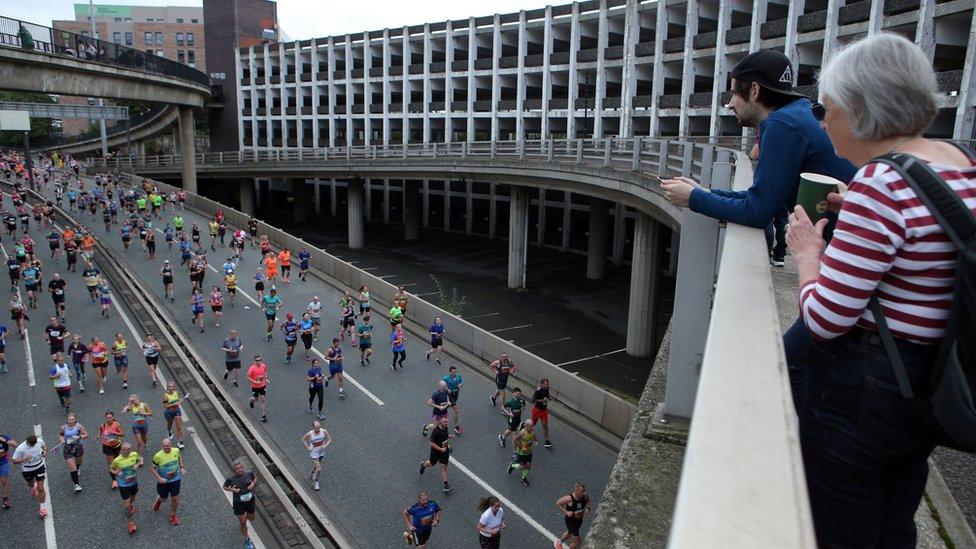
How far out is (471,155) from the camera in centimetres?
3741

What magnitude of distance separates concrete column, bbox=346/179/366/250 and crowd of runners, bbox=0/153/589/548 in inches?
498

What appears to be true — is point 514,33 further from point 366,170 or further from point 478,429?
point 478,429

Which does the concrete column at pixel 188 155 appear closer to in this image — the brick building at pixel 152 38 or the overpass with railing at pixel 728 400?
the overpass with railing at pixel 728 400

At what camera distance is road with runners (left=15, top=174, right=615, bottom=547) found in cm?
1291

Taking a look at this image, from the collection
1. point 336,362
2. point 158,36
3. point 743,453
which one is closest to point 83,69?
point 336,362

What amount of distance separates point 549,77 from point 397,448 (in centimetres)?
3585

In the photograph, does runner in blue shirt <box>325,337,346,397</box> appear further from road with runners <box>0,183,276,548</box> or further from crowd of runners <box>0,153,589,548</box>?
road with runners <box>0,183,276,548</box>

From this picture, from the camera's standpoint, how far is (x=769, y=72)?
338 centimetres

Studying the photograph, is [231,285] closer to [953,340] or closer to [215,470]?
[215,470]

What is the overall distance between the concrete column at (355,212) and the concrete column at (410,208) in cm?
352

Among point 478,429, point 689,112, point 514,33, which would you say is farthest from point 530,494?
point 514,33

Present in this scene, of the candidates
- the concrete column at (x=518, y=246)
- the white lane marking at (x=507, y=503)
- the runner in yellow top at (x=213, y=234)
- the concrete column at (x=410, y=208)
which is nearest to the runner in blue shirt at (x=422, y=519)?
the white lane marking at (x=507, y=503)

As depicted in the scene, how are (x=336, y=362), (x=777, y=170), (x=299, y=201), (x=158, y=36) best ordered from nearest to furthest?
1. (x=777, y=170)
2. (x=336, y=362)
3. (x=299, y=201)
4. (x=158, y=36)

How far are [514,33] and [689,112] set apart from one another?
18325 millimetres
